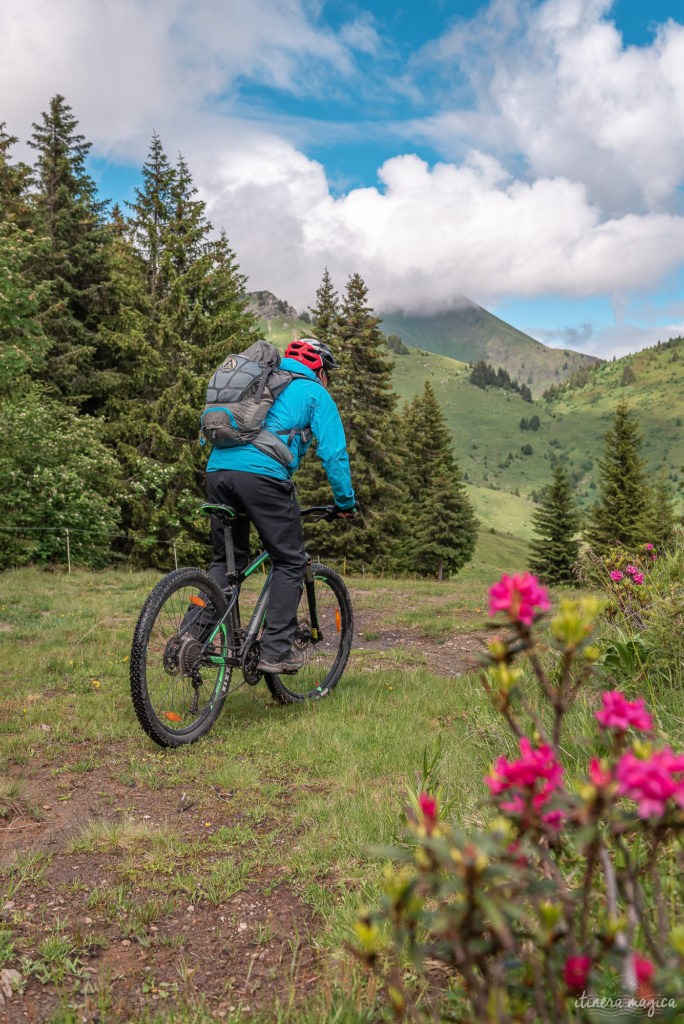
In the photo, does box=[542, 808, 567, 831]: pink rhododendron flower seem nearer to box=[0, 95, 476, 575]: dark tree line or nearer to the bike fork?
the bike fork

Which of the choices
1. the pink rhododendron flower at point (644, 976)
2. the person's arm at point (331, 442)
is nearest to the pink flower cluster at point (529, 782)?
the pink rhododendron flower at point (644, 976)

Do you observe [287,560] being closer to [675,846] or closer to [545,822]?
[675,846]

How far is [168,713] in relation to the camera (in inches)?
185

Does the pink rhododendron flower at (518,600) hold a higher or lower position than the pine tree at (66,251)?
lower

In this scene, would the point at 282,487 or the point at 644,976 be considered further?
the point at 282,487

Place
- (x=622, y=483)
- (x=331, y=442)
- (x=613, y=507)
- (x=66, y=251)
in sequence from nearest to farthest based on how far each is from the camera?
(x=331, y=442) → (x=66, y=251) → (x=613, y=507) → (x=622, y=483)

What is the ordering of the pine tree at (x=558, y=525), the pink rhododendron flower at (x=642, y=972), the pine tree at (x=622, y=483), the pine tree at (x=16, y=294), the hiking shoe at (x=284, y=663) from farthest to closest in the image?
the pine tree at (x=558, y=525) → the pine tree at (x=622, y=483) → the pine tree at (x=16, y=294) → the hiking shoe at (x=284, y=663) → the pink rhododendron flower at (x=642, y=972)

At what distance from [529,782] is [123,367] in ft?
102

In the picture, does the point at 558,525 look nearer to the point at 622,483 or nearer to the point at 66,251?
the point at 622,483

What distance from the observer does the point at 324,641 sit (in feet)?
20.5

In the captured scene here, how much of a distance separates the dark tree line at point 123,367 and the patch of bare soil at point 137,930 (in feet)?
57.3

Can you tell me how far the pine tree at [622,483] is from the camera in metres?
45.2

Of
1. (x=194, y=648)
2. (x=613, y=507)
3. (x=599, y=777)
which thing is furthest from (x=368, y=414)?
(x=599, y=777)

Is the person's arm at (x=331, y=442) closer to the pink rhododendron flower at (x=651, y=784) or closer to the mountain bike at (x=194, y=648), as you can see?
the mountain bike at (x=194, y=648)
